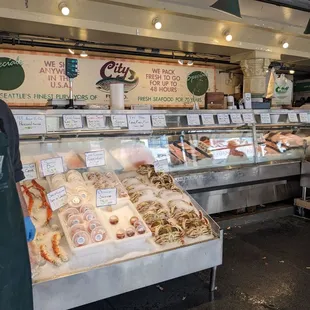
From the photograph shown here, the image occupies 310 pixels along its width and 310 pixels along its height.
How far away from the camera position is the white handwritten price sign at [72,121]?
2.62 m

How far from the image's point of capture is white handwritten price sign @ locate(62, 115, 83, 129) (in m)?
2.62

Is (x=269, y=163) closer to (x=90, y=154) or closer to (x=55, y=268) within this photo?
(x=90, y=154)

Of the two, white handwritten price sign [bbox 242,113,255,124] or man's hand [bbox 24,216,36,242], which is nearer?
man's hand [bbox 24,216,36,242]

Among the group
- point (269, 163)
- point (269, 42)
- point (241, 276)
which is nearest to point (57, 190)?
point (241, 276)

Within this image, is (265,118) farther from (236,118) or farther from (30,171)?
(30,171)

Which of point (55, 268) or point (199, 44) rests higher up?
point (199, 44)

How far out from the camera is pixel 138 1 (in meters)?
5.66

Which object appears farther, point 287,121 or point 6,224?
point 287,121

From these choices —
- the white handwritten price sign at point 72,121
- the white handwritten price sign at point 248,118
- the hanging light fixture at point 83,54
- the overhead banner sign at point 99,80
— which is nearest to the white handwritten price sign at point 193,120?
the white handwritten price sign at point 248,118

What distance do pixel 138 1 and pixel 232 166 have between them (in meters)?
3.68

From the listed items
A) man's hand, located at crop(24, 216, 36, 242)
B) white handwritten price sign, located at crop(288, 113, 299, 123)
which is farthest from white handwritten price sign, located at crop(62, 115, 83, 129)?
white handwritten price sign, located at crop(288, 113, 299, 123)

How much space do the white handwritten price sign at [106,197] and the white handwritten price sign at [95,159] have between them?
471 mm

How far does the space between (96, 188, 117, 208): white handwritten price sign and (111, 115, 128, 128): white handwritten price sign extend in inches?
28.0

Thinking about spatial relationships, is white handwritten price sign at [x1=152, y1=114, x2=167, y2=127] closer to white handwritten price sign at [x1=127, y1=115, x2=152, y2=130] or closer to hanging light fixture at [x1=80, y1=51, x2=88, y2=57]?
white handwritten price sign at [x1=127, y1=115, x2=152, y2=130]
